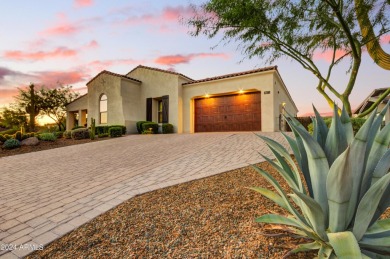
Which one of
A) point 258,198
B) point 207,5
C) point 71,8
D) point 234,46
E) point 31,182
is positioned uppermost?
point 71,8

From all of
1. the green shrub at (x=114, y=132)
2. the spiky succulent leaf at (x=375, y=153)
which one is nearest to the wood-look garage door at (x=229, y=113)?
the green shrub at (x=114, y=132)

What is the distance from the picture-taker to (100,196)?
3.50 metres

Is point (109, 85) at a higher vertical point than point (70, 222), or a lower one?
higher

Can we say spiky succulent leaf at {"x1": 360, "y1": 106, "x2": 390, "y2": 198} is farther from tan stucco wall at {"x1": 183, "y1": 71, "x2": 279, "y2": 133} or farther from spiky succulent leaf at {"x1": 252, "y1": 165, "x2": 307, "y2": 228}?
tan stucco wall at {"x1": 183, "y1": 71, "x2": 279, "y2": 133}

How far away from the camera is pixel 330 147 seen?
1.39 meters

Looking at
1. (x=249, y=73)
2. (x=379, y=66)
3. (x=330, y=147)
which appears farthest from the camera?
(x=249, y=73)

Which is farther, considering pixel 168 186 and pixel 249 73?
pixel 249 73

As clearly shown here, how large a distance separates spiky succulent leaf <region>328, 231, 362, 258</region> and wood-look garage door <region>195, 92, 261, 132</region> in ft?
44.9

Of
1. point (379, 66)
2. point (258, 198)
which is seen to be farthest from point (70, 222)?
point (379, 66)

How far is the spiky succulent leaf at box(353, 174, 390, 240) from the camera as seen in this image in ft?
3.72

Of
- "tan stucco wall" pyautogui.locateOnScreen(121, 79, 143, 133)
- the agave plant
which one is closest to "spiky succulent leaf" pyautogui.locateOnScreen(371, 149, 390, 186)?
the agave plant

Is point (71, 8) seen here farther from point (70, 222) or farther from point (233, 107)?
point (233, 107)

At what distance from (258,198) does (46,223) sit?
113 inches

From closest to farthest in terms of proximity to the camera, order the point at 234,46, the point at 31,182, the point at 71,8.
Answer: the point at 31,182, the point at 234,46, the point at 71,8
